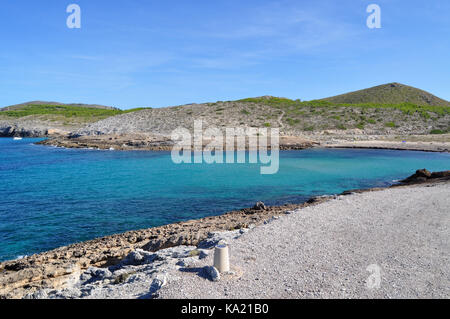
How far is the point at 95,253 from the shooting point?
10312 mm

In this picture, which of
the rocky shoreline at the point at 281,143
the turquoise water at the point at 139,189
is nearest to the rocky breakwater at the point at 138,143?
the rocky shoreline at the point at 281,143

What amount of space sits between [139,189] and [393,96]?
12975cm

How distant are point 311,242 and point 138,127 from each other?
61.3 metres

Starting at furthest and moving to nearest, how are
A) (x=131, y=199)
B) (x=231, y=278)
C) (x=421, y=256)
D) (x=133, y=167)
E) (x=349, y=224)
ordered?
(x=133, y=167)
(x=131, y=199)
(x=349, y=224)
(x=421, y=256)
(x=231, y=278)

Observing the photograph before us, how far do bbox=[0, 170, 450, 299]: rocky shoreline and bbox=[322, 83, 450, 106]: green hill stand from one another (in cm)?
12590

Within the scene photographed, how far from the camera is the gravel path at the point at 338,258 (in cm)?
639

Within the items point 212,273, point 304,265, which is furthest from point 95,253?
point 304,265

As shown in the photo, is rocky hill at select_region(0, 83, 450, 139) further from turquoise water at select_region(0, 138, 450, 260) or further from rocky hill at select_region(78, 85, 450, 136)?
turquoise water at select_region(0, 138, 450, 260)

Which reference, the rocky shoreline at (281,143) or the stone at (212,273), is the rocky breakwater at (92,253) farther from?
the rocky shoreline at (281,143)

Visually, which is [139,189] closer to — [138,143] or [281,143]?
[138,143]

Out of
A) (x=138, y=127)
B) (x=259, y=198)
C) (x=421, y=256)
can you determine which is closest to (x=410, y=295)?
(x=421, y=256)

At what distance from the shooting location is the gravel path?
252 inches
